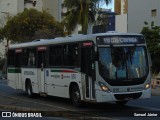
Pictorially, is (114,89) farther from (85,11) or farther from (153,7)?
(153,7)

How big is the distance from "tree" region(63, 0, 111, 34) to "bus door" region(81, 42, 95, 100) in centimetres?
1755

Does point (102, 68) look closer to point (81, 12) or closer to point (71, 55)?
point (71, 55)

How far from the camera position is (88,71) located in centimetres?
1716

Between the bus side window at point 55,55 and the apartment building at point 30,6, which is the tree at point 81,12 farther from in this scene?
the apartment building at point 30,6

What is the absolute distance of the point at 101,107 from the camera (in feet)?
60.1

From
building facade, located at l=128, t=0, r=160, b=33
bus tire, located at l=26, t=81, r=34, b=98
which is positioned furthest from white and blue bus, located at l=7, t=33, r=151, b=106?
building facade, located at l=128, t=0, r=160, b=33

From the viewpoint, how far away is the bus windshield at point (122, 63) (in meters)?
16.5

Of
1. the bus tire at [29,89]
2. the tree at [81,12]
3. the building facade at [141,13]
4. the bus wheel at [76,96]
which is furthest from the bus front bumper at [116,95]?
the building facade at [141,13]

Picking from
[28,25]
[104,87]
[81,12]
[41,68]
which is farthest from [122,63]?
[28,25]

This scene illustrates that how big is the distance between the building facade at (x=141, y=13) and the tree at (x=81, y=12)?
17.4 m

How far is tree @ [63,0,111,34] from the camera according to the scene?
116ft

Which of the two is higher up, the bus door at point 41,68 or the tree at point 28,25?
the tree at point 28,25

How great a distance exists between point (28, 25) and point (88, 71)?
42.1 metres

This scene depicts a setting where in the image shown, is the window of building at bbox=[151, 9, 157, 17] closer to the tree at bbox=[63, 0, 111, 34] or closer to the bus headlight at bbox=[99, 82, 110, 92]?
the tree at bbox=[63, 0, 111, 34]
